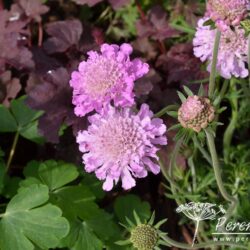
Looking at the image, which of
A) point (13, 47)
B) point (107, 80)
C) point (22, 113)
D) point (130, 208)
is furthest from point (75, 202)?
point (13, 47)

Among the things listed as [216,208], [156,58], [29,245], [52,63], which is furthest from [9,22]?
[216,208]

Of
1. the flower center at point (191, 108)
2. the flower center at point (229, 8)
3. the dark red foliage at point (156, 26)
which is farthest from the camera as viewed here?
the dark red foliage at point (156, 26)

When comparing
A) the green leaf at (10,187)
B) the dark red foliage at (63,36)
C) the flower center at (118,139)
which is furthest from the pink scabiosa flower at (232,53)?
the green leaf at (10,187)

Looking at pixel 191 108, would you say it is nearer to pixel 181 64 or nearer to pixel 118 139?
pixel 118 139

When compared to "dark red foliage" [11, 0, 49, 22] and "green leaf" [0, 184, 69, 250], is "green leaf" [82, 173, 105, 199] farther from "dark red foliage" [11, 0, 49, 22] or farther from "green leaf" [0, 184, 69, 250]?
"dark red foliage" [11, 0, 49, 22]

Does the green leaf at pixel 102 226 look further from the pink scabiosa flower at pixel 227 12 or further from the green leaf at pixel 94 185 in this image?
the pink scabiosa flower at pixel 227 12

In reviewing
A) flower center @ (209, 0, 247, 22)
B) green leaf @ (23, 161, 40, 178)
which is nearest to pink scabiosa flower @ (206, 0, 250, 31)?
flower center @ (209, 0, 247, 22)

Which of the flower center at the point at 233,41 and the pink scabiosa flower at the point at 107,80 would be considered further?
the flower center at the point at 233,41

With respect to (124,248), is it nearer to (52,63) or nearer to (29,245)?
(29,245)
